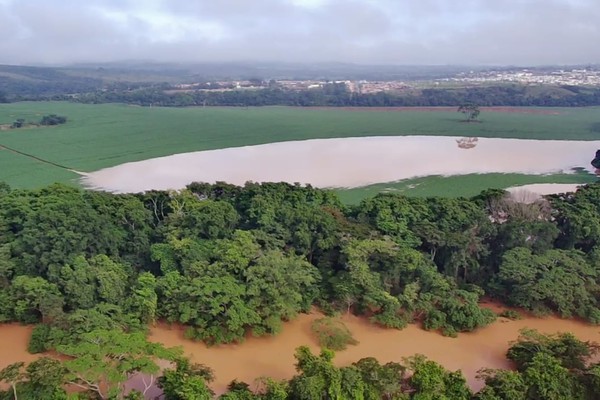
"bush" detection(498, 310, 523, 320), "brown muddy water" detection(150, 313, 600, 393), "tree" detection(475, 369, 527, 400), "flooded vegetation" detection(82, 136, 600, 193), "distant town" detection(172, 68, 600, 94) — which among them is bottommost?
"brown muddy water" detection(150, 313, 600, 393)

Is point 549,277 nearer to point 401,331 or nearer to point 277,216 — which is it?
point 401,331

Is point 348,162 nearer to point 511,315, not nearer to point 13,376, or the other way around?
point 511,315

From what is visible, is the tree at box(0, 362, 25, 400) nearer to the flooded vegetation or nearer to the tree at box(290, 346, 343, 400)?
the tree at box(290, 346, 343, 400)

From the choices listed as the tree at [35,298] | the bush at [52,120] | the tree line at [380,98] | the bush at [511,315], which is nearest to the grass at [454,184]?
the bush at [511,315]

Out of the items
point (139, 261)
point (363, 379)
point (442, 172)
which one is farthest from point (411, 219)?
point (442, 172)

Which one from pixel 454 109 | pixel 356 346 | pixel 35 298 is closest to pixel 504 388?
pixel 356 346

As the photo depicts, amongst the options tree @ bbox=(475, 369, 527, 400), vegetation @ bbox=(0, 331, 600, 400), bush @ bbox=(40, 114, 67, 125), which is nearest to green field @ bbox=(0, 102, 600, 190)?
bush @ bbox=(40, 114, 67, 125)
